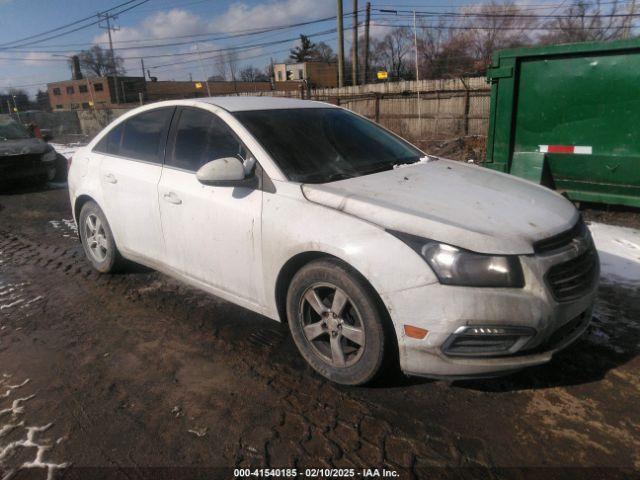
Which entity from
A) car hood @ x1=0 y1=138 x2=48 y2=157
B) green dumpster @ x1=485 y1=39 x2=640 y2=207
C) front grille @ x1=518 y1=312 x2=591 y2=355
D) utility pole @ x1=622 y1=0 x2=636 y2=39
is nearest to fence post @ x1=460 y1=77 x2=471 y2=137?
green dumpster @ x1=485 y1=39 x2=640 y2=207

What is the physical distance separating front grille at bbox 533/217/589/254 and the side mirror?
1.74 m

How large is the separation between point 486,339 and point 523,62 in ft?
16.5

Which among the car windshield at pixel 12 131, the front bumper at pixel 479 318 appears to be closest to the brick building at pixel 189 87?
the car windshield at pixel 12 131

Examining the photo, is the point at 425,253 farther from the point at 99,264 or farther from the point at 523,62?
the point at 523,62

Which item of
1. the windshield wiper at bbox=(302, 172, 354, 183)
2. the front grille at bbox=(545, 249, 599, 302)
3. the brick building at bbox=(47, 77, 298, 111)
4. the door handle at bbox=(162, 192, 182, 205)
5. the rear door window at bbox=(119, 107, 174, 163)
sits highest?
the brick building at bbox=(47, 77, 298, 111)

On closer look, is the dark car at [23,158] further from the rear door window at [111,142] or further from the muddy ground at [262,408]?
the muddy ground at [262,408]

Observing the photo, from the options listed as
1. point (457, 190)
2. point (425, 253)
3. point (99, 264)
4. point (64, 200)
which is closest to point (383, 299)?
point (425, 253)

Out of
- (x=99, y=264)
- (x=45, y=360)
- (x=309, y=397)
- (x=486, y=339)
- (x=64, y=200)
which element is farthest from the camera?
(x=64, y=200)

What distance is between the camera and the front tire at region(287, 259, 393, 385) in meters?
2.50

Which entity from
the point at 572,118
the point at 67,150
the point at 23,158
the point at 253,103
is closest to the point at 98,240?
the point at 253,103

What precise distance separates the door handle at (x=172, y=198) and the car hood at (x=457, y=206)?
1104 mm

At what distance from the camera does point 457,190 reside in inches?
114

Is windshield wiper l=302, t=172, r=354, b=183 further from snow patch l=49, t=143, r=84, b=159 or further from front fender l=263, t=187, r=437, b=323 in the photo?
snow patch l=49, t=143, r=84, b=159

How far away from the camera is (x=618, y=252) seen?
4695 mm
